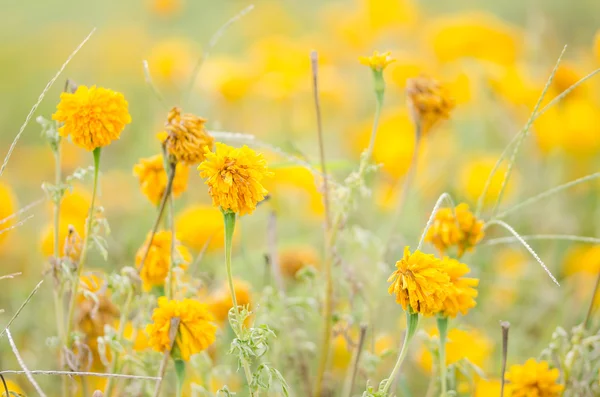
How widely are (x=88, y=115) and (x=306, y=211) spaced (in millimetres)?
1397

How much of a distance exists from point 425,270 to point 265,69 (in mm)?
1659

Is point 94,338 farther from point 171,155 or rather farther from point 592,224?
point 592,224

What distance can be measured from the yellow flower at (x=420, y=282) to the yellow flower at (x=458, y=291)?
0.07 metres

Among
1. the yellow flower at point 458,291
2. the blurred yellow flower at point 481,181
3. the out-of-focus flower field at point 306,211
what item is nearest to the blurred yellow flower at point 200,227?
the out-of-focus flower field at point 306,211

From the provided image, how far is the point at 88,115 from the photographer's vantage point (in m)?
0.86

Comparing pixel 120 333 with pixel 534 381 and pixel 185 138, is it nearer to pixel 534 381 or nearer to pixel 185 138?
pixel 185 138

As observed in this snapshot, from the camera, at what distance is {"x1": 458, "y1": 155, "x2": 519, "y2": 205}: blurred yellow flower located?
204cm

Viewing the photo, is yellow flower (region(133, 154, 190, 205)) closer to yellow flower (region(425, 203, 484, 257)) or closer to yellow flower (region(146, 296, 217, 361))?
yellow flower (region(146, 296, 217, 361))

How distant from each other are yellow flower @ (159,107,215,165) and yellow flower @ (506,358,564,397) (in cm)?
49

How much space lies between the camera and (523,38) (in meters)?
2.81

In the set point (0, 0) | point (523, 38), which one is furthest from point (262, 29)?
point (0, 0)

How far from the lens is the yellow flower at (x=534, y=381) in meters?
0.94

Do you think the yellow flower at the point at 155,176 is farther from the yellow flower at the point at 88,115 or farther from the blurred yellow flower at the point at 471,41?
the blurred yellow flower at the point at 471,41

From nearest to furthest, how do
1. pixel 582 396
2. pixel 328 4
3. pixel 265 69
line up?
pixel 582 396, pixel 265 69, pixel 328 4
